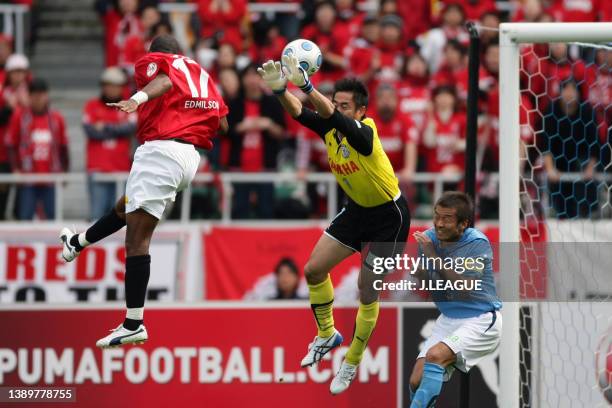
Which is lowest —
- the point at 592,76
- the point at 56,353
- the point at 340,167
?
the point at 56,353

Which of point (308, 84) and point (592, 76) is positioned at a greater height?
point (592, 76)

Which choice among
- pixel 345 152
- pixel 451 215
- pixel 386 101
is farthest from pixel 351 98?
pixel 386 101

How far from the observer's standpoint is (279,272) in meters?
14.4

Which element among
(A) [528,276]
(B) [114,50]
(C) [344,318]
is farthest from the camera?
(B) [114,50]

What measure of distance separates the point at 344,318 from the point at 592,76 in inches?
180

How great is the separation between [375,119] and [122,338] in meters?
5.86

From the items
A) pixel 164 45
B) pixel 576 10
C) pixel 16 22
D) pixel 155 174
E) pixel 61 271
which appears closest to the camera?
pixel 155 174

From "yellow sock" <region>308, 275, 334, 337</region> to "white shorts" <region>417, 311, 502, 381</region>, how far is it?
2.66ft

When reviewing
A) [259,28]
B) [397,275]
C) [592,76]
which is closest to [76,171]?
[259,28]

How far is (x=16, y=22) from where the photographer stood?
17781 millimetres

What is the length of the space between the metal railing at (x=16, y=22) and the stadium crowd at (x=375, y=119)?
1351 mm

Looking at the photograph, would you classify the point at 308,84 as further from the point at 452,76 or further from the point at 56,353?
the point at 452,76

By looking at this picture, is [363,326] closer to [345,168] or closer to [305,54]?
[345,168]

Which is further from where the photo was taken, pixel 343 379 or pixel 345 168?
pixel 343 379
